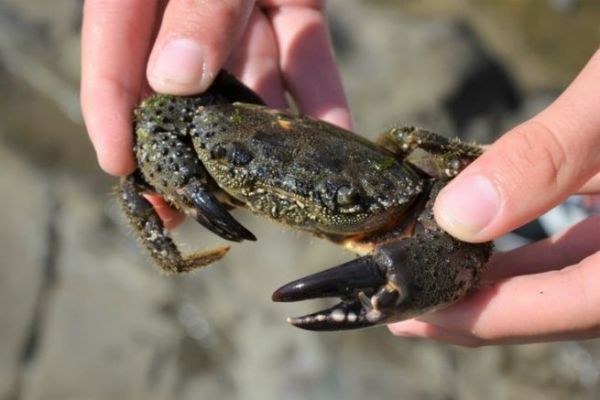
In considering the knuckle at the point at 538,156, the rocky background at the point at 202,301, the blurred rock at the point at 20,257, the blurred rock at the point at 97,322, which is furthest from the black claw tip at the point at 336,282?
the blurred rock at the point at 20,257

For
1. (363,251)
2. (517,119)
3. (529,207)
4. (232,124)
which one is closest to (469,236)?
(529,207)

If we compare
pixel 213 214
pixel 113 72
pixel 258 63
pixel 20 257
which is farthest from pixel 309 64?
pixel 20 257

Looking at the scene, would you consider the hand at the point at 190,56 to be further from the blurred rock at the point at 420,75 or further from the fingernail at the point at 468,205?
the blurred rock at the point at 420,75

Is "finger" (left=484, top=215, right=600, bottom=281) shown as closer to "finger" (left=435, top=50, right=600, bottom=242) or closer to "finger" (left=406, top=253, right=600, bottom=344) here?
"finger" (left=406, top=253, right=600, bottom=344)

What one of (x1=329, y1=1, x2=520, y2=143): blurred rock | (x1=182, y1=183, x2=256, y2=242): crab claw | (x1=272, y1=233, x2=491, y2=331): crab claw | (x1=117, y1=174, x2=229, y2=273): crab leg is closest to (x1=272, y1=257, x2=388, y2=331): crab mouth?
(x1=272, y1=233, x2=491, y2=331): crab claw

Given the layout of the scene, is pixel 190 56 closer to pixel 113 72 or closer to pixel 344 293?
pixel 113 72

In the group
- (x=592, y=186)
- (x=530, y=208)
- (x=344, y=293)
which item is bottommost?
(x=344, y=293)
